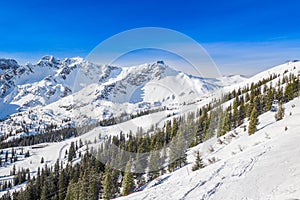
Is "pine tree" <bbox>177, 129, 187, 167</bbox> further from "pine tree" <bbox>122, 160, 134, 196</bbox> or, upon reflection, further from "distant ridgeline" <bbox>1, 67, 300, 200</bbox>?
"pine tree" <bbox>122, 160, 134, 196</bbox>

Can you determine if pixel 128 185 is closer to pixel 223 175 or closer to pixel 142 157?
pixel 142 157

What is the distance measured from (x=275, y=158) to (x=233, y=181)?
350cm

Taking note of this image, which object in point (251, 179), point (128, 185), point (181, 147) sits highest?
point (251, 179)

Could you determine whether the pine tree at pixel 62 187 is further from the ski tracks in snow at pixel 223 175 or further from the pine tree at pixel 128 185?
the ski tracks in snow at pixel 223 175

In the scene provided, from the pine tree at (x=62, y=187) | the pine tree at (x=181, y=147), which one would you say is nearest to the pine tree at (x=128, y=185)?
the pine tree at (x=181, y=147)

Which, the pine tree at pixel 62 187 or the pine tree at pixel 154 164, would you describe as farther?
the pine tree at pixel 62 187

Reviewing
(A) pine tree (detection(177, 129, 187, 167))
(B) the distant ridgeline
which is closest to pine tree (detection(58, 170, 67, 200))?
(B) the distant ridgeline

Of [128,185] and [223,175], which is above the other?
[223,175]

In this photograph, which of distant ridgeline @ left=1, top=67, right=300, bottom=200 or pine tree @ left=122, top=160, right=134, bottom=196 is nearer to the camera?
pine tree @ left=122, top=160, right=134, bottom=196

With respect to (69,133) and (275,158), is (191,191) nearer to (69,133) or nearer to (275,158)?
(275,158)

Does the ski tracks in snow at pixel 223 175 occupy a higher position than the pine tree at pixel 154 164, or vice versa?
the ski tracks in snow at pixel 223 175

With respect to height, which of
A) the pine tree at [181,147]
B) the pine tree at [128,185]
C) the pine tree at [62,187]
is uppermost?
the pine tree at [181,147]

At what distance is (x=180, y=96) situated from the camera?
16.3m

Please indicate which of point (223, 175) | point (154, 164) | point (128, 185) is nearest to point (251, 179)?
point (223, 175)
